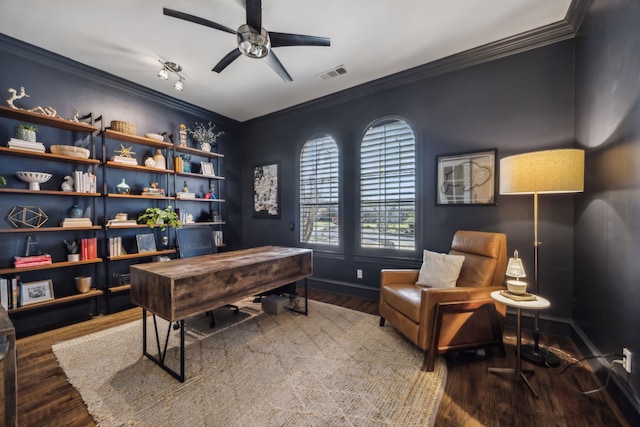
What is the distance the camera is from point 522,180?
191cm

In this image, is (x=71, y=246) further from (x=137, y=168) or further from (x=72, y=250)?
(x=137, y=168)

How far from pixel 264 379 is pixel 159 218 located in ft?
8.49

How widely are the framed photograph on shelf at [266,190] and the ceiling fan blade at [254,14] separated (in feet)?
8.40

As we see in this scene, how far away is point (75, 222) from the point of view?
2797 mm

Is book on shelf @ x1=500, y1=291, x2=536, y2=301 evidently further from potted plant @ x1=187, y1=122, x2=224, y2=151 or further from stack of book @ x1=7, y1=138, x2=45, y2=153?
stack of book @ x1=7, y1=138, x2=45, y2=153

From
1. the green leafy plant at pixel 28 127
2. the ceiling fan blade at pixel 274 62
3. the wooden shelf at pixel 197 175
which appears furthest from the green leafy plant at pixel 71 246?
the ceiling fan blade at pixel 274 62

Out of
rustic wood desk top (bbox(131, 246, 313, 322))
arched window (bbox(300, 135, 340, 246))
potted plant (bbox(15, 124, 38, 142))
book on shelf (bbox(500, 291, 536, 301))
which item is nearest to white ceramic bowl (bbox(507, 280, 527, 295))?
book on shelf (bbox(500, 291, 536, 301))

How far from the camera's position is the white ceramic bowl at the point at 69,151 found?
104 inches

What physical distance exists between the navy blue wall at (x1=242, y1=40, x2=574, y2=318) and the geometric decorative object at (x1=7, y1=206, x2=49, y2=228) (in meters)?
2.89

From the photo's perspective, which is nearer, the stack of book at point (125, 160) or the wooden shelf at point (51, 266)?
the wooden shelf at point (51, 266)

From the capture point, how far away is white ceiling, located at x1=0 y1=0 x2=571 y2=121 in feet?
6.98

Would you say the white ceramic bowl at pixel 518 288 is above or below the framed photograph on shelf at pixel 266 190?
below

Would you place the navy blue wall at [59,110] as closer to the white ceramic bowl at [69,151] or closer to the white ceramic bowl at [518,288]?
the white ceramic bowl at [69,151]

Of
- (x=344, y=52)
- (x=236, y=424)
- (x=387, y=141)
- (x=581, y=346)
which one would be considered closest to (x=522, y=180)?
(x=581, y=346)
